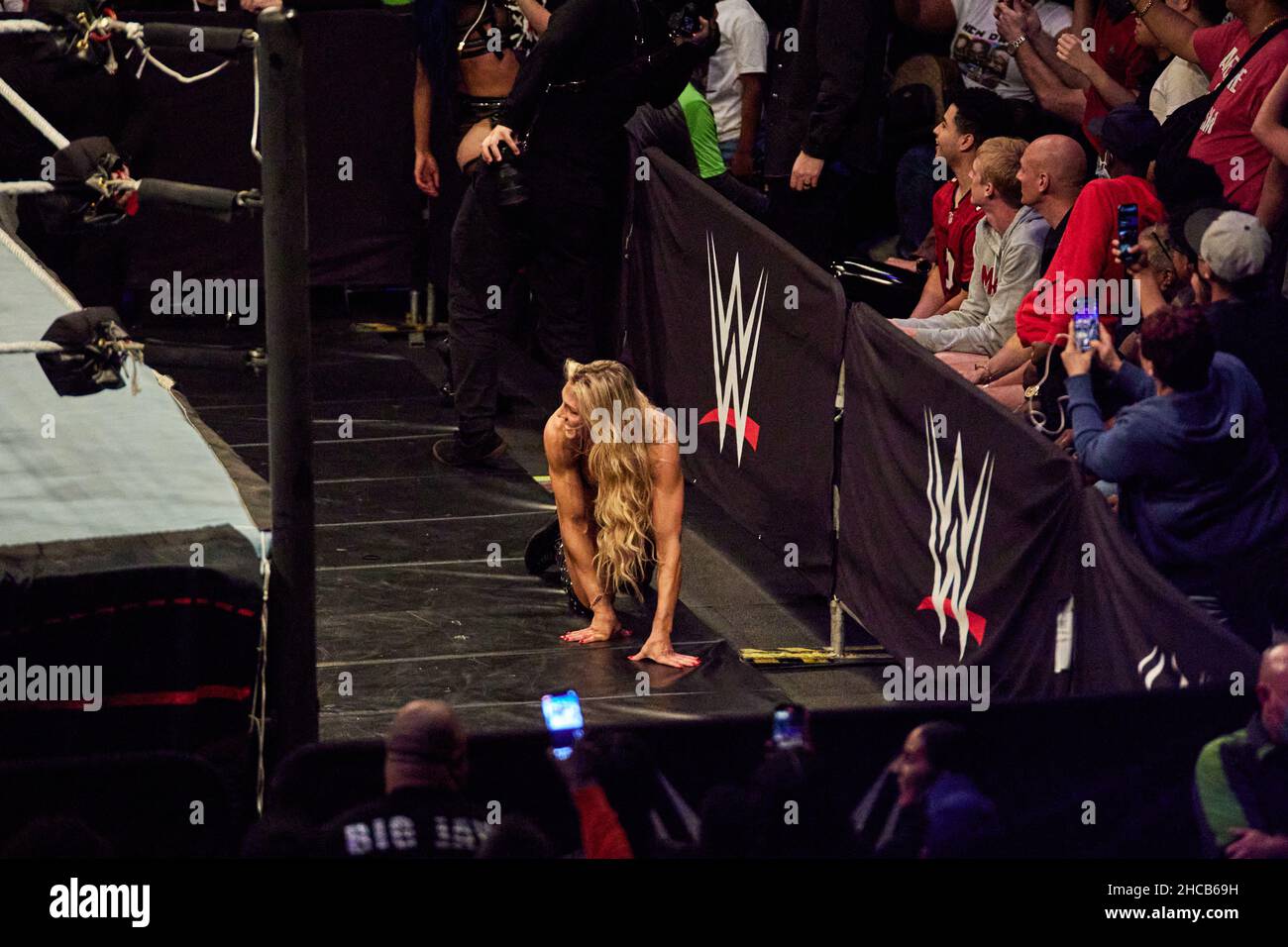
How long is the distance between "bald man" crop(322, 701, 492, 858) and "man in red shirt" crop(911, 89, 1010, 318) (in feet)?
16.5

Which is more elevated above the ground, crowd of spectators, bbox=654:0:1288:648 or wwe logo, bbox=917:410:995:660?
crowd of spectators, bbox=654:0:1288:648

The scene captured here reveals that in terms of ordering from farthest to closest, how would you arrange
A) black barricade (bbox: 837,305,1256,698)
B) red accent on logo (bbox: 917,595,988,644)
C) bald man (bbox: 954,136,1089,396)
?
bald man (bbox: 954,136,1089,396)
red accent on logo (bbox: 917,595,988,644)
black barricade (bbox: 837,305,1256,698)

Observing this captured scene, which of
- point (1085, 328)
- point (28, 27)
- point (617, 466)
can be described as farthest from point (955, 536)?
point (28, 27)

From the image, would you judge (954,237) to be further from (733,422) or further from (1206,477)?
(1206,477)

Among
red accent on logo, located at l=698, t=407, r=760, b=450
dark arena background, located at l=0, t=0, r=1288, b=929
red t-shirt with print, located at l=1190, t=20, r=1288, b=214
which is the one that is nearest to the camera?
dark arena background, located at l=0, t=0, r=1288, b=929

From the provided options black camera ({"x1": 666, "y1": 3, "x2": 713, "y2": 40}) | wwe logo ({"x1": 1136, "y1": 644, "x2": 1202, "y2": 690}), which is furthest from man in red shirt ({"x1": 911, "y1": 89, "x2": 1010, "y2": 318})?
wwe logo ({"x1": 1136, "y1": 644, "x2": 1202, "y2": 690})

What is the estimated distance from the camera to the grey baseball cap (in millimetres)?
5766

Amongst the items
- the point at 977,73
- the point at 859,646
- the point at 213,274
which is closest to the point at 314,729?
the point at 859,646

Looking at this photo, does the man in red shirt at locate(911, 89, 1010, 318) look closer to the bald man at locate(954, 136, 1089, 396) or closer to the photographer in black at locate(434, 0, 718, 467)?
the bald man at locate(954, 136, 1089, 396)

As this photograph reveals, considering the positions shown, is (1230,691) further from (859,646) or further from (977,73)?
(977,73)

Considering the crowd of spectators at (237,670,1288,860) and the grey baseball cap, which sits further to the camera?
the grey baseball cap

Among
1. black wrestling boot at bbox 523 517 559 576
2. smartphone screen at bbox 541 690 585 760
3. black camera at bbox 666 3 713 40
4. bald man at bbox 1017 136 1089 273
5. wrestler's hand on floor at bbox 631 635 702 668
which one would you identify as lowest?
wrestler's hand on floor at bbox 631 635 702 668

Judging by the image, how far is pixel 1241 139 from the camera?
22.5 ft

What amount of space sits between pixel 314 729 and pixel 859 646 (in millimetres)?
3225
